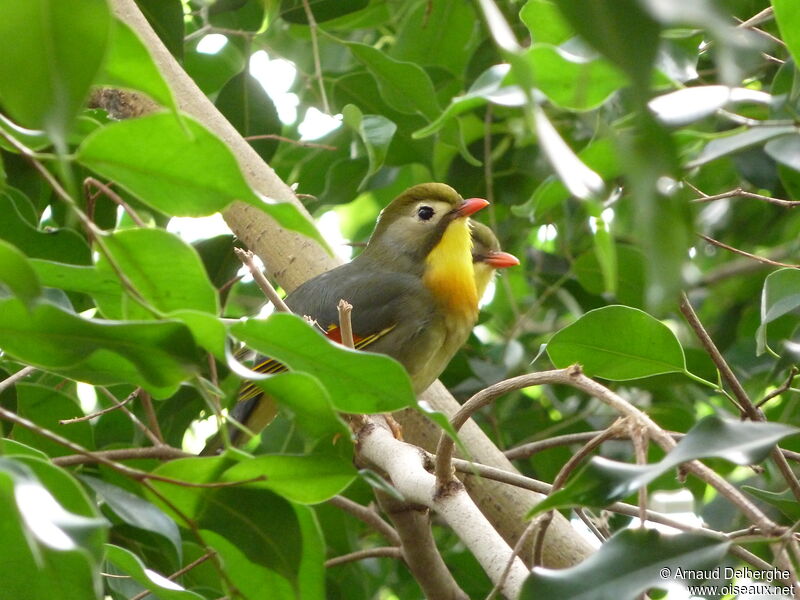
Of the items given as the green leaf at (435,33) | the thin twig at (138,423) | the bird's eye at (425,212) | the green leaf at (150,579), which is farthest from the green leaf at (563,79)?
the bird's eye at (425,212)

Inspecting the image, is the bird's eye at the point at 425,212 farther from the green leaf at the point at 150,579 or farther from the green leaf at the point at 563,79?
the green leaf at the point at 563,79

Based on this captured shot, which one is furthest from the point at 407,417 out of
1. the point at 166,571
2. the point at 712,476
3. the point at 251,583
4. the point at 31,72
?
the point at 31,72

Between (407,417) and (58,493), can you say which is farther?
(407,417)

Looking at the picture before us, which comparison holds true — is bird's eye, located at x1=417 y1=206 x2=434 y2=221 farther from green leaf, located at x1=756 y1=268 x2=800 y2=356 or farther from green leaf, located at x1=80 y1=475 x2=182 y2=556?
green leaf, located at x1=80 y1=475 x2=182 y2=556

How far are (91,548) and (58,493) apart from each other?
99 mm

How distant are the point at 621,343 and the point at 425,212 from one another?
1972mm

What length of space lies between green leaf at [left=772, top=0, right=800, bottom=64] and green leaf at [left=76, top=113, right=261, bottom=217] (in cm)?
72

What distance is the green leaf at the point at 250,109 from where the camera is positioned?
2881 mm

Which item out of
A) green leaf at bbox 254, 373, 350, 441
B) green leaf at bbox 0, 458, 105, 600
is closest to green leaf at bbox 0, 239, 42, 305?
green leaf at bbox 0, 458, 105, 600

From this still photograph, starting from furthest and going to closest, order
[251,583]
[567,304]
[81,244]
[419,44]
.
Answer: [567,304]
[419,44]
[81,244]
[251,583]

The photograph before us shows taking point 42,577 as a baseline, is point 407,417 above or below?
below

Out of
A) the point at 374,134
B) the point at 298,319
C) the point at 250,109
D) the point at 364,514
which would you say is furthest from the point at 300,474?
the point at 250,109

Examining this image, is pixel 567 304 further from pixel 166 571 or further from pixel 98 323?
pixel 98 323

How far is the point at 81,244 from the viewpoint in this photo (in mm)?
1987
